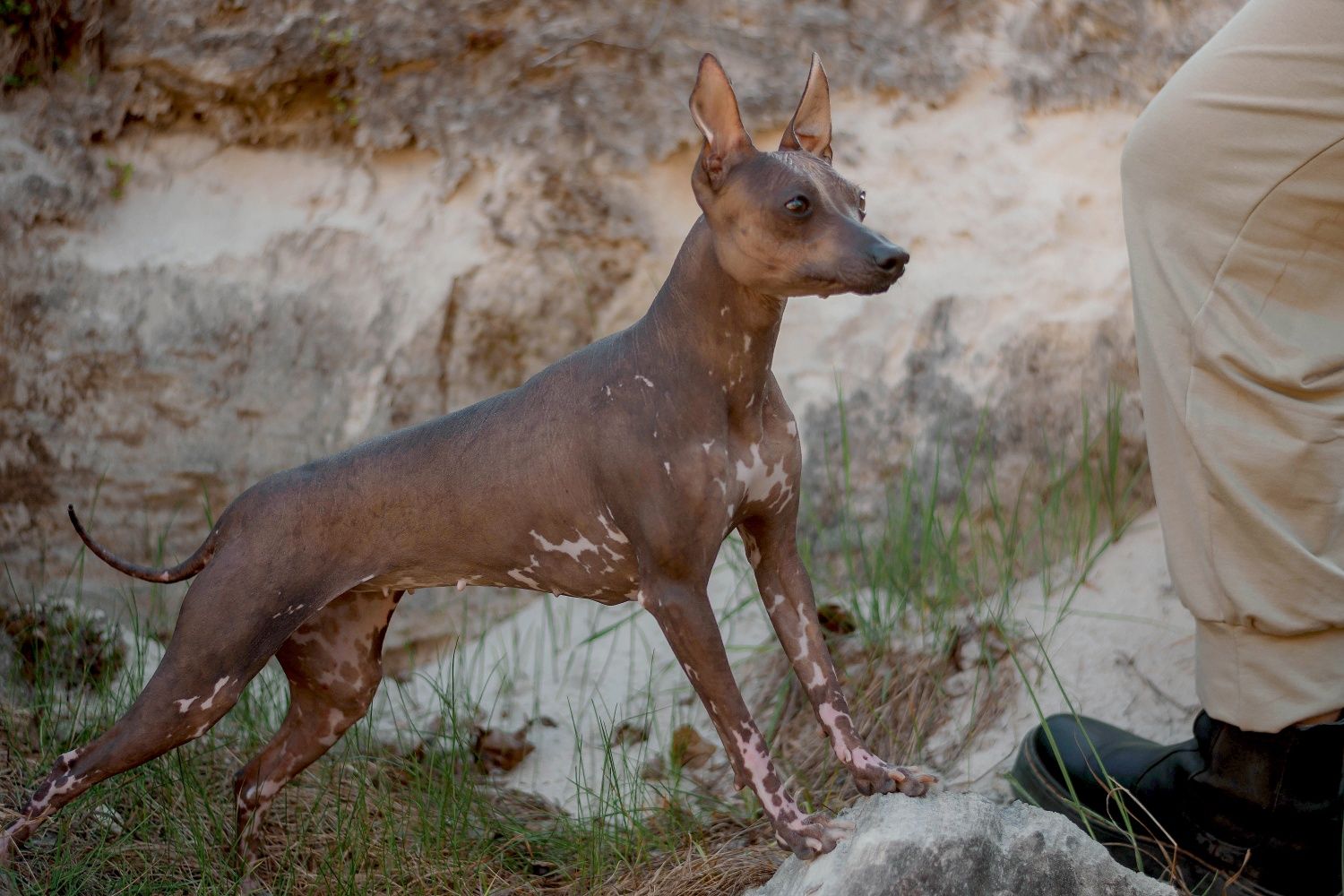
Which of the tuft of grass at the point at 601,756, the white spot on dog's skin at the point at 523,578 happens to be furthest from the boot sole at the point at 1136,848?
the white spot on dog's skin at the point at 523,578

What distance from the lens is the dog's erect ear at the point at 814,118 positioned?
7.54 feet

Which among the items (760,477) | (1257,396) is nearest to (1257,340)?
(1257,396)

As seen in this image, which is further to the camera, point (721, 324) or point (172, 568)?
point (172, 568)

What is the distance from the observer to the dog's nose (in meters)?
1.96

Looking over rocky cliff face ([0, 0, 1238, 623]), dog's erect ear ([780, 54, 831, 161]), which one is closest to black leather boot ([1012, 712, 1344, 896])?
dog's erect ear ([780, 54, 831, 161])

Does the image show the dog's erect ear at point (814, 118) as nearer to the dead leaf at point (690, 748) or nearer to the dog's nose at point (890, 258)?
the dog's nose at point (890, 258)

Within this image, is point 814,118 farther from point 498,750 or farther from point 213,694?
point 498,750

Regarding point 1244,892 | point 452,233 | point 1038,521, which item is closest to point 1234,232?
point 1244,892

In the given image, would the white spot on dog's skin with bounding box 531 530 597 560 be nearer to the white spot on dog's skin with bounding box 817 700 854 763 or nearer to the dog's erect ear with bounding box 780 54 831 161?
the white spot on dog's skin with bounding box 817 700 854 763

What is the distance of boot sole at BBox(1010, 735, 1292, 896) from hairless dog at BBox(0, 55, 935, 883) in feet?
2.08

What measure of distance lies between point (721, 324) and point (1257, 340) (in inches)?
38.5

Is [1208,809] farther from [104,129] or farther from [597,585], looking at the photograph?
[104,129]

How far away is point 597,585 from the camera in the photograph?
2352 millimetres

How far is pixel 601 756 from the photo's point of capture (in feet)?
12.4
